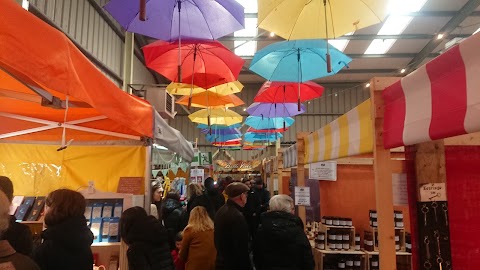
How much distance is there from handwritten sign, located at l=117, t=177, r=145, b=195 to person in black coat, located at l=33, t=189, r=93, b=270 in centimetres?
132

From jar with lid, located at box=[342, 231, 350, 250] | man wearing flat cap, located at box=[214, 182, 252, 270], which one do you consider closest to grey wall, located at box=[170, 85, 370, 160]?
jar with lid, located at box=[342, 231, 350, 250]

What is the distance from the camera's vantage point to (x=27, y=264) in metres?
1.41

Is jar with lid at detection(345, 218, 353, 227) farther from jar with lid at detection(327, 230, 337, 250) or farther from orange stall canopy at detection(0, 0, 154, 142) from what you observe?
orange stall canopy at detection(0, 0, 154, 142)

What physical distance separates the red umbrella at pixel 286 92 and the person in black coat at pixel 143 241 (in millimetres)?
4492

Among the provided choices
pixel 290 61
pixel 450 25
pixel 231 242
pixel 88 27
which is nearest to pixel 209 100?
pixel 290 61

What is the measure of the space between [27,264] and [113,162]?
2.38 metres

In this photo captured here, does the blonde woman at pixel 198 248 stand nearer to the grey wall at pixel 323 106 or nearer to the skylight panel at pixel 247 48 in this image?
the skylight panel at pixel 247 48

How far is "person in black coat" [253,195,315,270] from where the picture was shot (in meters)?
2.99

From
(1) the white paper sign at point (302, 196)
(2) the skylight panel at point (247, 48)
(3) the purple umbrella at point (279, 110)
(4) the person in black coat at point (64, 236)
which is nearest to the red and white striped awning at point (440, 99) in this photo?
(4) the person in black coat at point (64, 236)

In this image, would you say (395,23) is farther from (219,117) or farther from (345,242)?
(345,242)

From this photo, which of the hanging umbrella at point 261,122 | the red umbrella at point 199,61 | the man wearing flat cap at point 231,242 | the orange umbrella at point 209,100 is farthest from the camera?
the hanging umbrella at point 261,122

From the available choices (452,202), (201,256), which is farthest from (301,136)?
(452,202)

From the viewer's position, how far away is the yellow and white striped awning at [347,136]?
7.12 ft

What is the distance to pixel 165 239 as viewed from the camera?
269 centimetres
